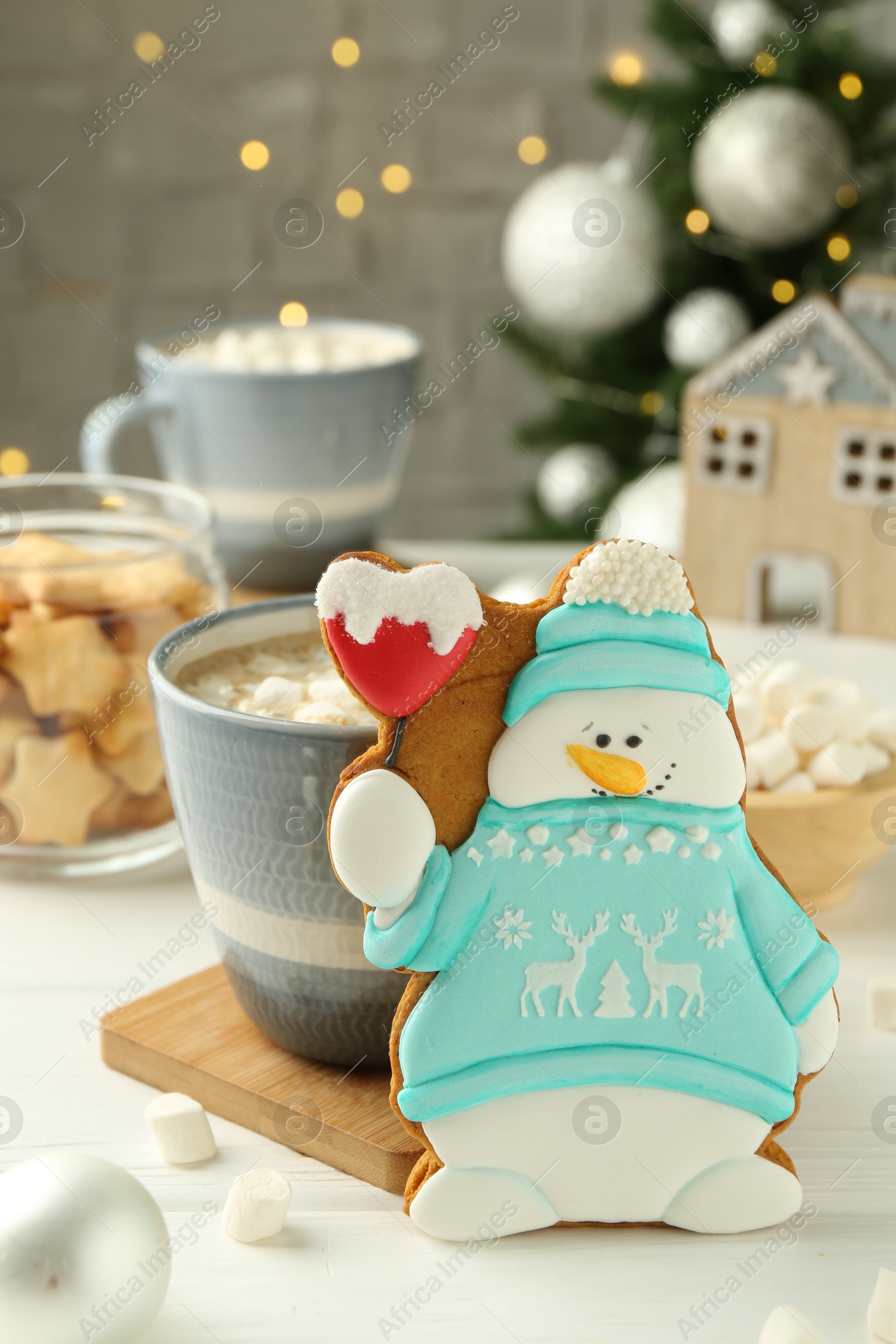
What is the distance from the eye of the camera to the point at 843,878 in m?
0.71

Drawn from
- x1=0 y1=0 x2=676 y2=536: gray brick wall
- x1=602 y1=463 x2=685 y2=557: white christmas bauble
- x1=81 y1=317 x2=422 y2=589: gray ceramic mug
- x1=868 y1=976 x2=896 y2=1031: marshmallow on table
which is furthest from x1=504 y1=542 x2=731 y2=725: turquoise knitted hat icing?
x1=0 y1=0 x2=676 y2=536: gray brick wall

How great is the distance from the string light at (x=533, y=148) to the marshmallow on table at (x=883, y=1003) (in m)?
1.56

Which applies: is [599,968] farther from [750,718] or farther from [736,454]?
[736,454]

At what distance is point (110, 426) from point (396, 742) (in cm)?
62

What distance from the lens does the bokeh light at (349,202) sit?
1943 millimetres

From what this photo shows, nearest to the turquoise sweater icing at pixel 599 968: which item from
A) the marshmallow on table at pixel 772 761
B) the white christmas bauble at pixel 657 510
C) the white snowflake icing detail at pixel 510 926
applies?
the white snowflake icing detail at pixel 510 926

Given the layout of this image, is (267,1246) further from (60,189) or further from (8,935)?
(60,189)

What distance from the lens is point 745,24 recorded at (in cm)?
137

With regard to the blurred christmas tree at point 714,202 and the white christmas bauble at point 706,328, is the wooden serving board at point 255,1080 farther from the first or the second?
the white christmas bauble at point 706,328

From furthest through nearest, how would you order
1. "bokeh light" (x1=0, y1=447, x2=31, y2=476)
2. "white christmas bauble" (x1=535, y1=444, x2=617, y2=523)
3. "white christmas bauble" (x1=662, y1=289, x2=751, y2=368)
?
"bokeh light" (x1=0, y1=447, x2=31, y2=476) < "white christmas bauble" (x1=535, y1=444, x2=617, y2=523) < "white christmas bauble" (x1=662, y1=289, x2=751, y2=368)

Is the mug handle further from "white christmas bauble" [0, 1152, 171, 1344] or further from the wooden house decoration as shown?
"white christmas bauble" [0, 1152, 171, 1344]

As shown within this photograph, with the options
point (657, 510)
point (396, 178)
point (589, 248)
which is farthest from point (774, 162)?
point (396, 178)

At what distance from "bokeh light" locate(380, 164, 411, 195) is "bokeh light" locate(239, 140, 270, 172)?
0.16 m

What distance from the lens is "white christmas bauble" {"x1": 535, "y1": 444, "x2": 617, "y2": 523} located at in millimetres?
1610
